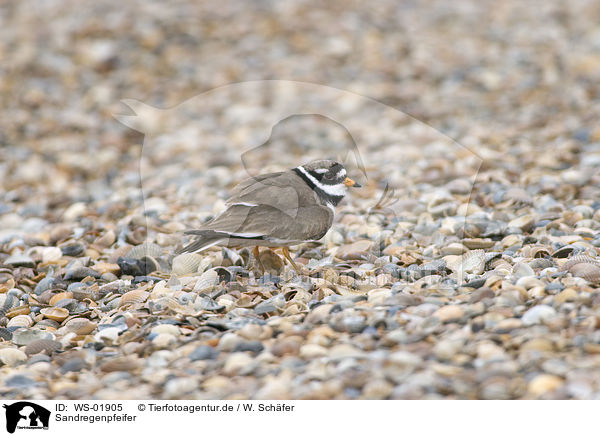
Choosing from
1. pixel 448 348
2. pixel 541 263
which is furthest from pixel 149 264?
pixel 541 263

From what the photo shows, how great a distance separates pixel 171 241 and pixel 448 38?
7.43 meters

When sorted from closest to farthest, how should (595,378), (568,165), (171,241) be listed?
1. (595,378)
2. (171,241)
3. (568,165)

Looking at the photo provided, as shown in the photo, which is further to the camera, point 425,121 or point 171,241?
point 425,121

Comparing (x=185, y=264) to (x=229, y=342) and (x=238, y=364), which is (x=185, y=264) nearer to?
(x=229, y=342)

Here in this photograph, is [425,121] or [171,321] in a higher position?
[425,121]

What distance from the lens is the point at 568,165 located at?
292 inches

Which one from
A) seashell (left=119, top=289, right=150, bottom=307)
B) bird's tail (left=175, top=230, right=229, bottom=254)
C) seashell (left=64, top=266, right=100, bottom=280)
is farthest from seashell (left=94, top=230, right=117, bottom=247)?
bird's tail (left=175, top=230, right=229, bottom=254)

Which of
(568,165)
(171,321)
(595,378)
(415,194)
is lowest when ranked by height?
(595,378)

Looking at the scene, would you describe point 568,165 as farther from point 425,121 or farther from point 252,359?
point 252,359

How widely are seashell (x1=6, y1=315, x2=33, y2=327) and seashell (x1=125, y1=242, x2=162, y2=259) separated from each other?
1.04m

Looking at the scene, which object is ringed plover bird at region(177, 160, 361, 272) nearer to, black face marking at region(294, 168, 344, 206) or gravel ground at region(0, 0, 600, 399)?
black face marking at region(294, 168, 344, 206)

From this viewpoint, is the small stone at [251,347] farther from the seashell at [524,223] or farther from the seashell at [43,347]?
the seashell at [524,223]

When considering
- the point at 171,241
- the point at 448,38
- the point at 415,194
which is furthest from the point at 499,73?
the point at 171,241

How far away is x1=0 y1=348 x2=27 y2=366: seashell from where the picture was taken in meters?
4.18
